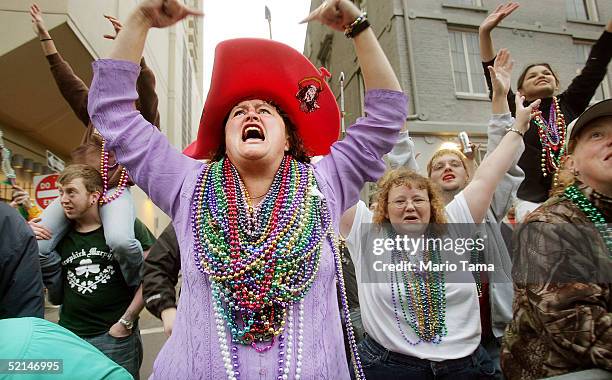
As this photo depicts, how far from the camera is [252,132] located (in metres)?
1.40

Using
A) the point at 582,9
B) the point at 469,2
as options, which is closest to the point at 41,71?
the point at 469,2

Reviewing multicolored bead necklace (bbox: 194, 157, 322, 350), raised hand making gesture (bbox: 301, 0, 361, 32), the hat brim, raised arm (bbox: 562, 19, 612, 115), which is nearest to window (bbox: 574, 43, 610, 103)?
raised arm (bbox: 562, 19, 612, 115)

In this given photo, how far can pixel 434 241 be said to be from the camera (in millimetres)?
1961

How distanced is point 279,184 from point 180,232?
36cm

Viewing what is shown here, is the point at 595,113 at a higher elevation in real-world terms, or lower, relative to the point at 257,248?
higher

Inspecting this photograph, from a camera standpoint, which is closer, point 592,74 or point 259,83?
point 259,83

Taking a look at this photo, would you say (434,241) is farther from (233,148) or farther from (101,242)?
(101,242)

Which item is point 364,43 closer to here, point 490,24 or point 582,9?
point 490,24

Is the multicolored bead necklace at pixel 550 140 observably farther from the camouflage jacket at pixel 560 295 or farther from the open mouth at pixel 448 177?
the camouflage jacket at pixel 560 295

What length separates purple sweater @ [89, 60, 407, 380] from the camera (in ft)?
3.66

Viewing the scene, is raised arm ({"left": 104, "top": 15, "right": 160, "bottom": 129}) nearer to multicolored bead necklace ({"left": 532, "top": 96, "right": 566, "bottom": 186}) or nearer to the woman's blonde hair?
the woman's blonde hair

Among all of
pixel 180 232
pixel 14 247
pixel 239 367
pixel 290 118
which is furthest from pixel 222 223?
pixel 14 247

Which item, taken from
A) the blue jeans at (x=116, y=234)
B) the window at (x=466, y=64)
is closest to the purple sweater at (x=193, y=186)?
the blue jeans at (x=116, y=234)

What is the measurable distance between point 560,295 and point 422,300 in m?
0.75
